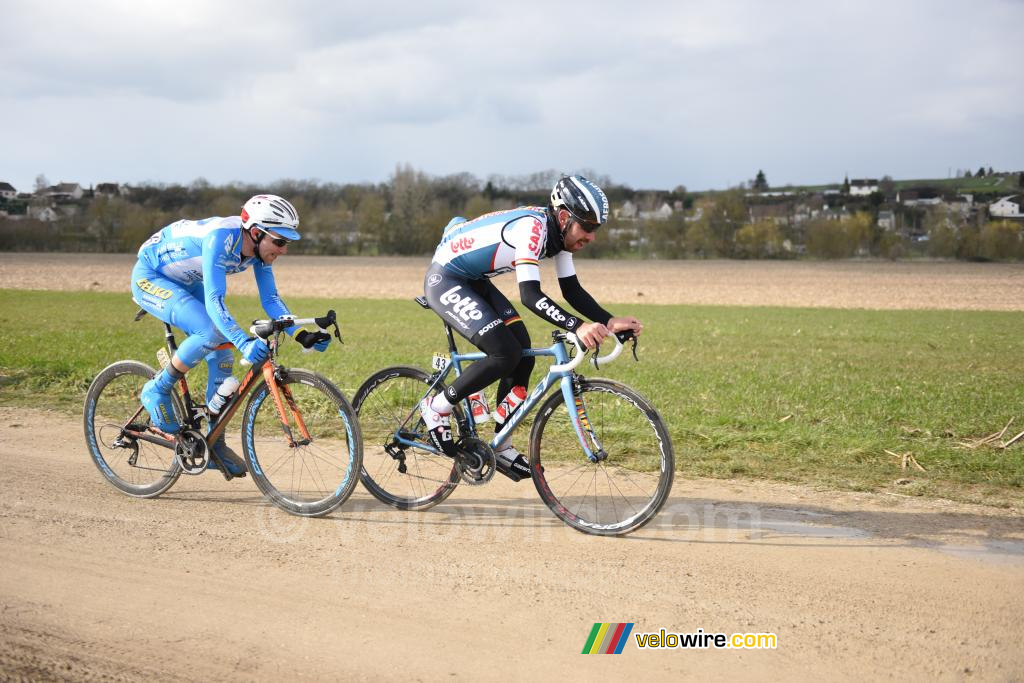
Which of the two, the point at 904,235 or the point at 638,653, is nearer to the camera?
the point at 638,653

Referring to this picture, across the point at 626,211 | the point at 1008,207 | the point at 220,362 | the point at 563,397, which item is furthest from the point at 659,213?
the point at 563,397

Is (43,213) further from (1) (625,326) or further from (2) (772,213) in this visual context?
(1) (625,326)

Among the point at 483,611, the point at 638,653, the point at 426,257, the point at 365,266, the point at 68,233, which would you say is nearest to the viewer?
the point at 638,653

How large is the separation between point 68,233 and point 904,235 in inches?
2409

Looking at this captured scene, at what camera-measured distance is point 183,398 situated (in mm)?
6191

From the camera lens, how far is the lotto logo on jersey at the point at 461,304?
565cm

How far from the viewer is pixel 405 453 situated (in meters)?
6.21

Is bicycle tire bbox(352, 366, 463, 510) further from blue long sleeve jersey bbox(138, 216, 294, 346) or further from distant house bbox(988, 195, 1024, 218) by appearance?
distant house bbox(988, 195, 1024, 218)

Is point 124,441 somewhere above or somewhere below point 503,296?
below

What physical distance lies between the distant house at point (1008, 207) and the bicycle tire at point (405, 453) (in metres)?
55.3

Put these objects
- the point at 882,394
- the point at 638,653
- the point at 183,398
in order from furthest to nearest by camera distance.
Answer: the point at 882,394
the point at 183,398
the point at 638,653

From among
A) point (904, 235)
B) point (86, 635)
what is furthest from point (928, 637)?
point (904, 235)

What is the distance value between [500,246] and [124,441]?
3193 mm

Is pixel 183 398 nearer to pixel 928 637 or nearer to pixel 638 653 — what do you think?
pixel 638 653
